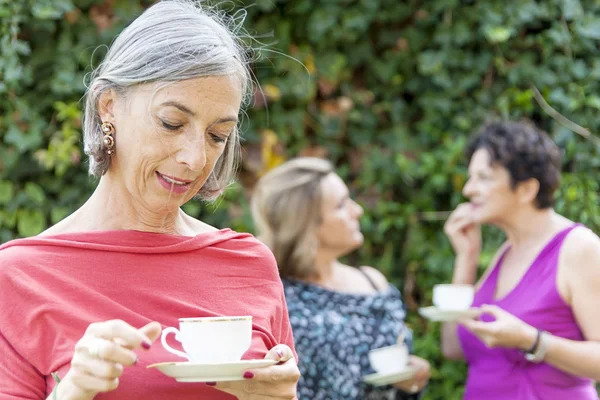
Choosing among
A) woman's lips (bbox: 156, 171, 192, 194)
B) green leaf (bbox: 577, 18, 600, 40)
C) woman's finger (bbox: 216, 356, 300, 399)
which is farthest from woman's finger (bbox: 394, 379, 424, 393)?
woman's lips (bbox: 156, 171, 192, 194)

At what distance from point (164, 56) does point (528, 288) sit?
73.0 inches

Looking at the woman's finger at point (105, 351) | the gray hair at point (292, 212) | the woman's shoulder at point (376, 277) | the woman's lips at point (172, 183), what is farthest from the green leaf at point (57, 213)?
the woman's finger at point (105, 351)

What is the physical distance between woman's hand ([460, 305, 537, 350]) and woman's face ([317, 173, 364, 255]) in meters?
0.69

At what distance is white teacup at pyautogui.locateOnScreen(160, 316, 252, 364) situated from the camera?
141 cm

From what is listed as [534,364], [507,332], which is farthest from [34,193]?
[534,364]

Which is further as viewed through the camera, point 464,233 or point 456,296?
point 464,233

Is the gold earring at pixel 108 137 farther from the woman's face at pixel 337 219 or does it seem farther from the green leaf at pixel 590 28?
the green leaf at pixel 590 28

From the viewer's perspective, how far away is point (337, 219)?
3.30 m

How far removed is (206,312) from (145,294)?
11 cm

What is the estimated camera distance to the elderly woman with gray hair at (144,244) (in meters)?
1.41

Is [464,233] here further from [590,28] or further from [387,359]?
[590,28]

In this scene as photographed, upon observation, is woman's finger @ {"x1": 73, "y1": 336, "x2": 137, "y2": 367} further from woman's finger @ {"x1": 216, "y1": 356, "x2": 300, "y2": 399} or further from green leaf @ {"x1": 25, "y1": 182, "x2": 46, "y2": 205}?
green leaf @ {"x1": 25, "y1": 182, "x2": 46, "y2": 205}

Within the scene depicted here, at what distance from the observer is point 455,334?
133 inches

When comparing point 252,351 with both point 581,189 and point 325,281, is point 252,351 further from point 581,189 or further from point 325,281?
point 581,189
